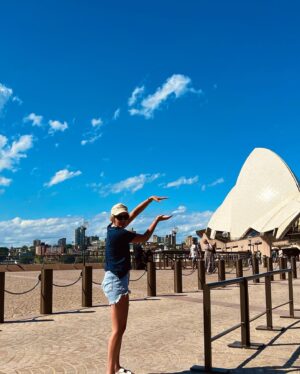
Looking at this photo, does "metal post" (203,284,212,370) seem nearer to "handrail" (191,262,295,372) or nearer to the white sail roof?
"handrail" (191,262,295,372)

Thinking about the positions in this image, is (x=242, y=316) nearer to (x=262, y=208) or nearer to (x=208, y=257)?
(x=208, y=257)

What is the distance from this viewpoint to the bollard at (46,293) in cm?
969

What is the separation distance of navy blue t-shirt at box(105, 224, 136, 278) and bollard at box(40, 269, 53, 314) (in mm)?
5842

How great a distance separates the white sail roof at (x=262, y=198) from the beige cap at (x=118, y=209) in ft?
190

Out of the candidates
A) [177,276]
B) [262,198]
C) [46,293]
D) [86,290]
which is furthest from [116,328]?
[262,198]

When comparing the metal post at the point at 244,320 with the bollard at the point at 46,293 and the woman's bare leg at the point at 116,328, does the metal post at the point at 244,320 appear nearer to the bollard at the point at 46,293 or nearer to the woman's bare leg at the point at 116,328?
the woman's bare leg at the point at 116,328

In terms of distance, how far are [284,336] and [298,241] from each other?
5663 cm

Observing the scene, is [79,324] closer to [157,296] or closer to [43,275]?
[43,275]

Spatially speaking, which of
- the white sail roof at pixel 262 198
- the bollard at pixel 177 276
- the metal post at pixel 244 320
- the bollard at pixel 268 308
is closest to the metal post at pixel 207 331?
the metal post at pixel 244 320

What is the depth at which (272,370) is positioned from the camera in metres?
4.84

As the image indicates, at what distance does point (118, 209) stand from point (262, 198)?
2579 inches

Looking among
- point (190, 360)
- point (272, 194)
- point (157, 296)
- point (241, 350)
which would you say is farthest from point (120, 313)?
point (272, 194)

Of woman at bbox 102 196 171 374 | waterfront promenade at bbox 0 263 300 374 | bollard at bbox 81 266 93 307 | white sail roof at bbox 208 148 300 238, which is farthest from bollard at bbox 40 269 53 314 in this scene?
white sail roof at bbox 208 148 300 238

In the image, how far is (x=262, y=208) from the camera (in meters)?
66.8
